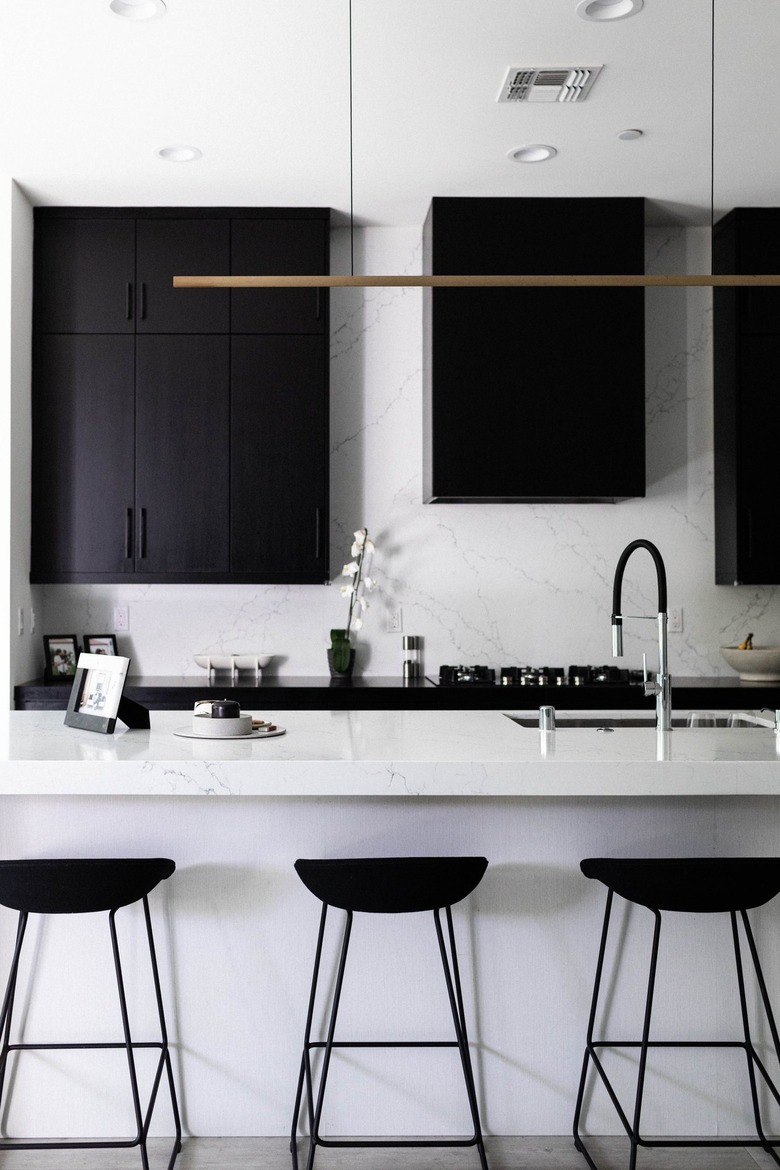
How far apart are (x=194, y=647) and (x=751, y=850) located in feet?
9.16

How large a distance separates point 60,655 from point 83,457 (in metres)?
0.88

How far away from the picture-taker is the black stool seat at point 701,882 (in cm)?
212

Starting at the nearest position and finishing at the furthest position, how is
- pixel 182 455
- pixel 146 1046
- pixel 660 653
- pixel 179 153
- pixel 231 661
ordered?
pixel 146 1046, pixel 660 653, pixel 179 153, pixel 182 455, pixel 231 661

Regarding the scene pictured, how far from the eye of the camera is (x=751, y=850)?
2398 millimetres

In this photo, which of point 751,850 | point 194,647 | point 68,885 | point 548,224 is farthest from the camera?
point 194,647

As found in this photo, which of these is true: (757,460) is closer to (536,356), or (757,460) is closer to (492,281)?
(536,356)

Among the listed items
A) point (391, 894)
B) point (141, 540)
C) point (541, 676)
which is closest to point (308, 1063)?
point (391, 894)

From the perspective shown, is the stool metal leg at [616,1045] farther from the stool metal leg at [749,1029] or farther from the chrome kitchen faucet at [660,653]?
the chrome kitchen faucet at [660,653]

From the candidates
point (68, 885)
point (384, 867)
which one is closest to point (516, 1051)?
point (384, 867)

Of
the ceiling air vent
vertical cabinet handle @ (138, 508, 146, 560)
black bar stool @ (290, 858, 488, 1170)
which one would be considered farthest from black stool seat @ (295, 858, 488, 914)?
the ceiling air vent

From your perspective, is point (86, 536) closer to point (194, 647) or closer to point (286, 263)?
point (194, 647)

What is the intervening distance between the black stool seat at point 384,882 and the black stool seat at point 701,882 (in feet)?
1.30

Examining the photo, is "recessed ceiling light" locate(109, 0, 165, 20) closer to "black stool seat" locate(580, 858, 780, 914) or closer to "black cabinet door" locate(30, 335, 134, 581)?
"black cabinet door" locate(30, 335, 134, 581)

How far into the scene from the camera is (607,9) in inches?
113
